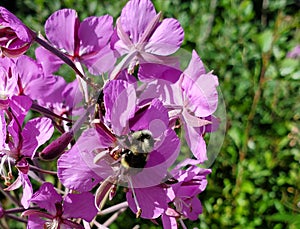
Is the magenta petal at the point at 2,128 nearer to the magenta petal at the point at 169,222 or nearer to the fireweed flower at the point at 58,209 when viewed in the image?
the fireweed flower at the point at 58,209

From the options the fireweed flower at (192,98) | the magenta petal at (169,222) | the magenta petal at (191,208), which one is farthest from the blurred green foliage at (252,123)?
the fireweed flower at (192,98)

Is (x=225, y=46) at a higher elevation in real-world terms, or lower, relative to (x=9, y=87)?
lower

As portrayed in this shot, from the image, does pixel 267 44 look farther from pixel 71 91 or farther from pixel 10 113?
pixel 10 113

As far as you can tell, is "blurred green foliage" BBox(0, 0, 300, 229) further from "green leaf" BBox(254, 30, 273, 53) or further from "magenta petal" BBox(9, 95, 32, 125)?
"magenta petal" BBox(9, 95, 32, 125)

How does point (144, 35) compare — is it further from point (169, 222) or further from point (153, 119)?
point (169, 222)

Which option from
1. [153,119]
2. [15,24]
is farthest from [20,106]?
[153,119]

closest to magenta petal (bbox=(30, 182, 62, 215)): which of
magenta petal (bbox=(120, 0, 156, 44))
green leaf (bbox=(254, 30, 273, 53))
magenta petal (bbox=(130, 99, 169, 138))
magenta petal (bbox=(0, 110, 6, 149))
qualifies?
magenta petal (bbox=(0, 110, 6, 149))

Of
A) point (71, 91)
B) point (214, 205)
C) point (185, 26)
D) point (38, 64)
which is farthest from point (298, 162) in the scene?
point (38, 64)
